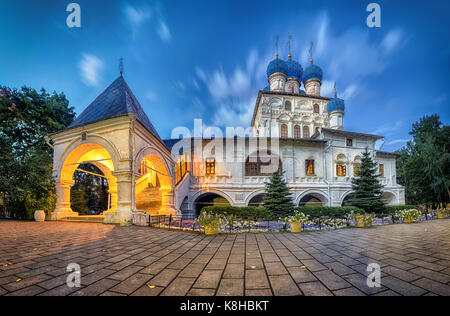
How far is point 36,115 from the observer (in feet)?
52.5

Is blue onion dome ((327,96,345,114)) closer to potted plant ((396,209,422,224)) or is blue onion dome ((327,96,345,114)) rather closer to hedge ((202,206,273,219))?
potted plant ((396,209,422,224))

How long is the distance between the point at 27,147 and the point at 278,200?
20706mm

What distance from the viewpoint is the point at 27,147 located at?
15.5 m

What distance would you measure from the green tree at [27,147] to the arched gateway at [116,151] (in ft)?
3.37

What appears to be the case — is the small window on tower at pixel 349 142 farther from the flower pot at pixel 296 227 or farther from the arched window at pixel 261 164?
the flower pot at pixel 296 227

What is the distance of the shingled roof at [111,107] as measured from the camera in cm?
1121

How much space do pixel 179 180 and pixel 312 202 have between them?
50.7 ft

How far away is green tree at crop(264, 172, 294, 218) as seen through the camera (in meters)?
13.8

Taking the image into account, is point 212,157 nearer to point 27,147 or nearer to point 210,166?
point 210,166

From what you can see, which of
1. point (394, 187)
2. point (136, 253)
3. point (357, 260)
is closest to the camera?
point (357, 260)

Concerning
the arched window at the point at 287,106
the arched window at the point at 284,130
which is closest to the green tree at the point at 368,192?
the arched window at the point at 284,130

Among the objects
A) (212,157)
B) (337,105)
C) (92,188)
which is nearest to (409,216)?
(212,157)

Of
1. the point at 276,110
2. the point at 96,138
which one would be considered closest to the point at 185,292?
the point at 96,138
